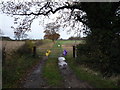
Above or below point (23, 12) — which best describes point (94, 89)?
below

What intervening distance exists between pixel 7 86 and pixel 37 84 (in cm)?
135

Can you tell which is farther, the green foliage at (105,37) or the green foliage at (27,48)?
the green foliage at (27,48)

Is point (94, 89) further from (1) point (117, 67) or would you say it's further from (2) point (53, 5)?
(2) point (53, 5)

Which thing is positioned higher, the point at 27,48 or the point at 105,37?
the point at 105,37

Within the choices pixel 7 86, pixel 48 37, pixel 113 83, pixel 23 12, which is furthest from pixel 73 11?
pixel 48 37

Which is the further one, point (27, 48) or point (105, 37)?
point (27, 48)

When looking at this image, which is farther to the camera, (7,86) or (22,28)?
(22,28)

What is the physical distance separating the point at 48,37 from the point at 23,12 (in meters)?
13.5

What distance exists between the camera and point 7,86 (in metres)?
6.97

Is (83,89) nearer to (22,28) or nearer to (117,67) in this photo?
(117,67)

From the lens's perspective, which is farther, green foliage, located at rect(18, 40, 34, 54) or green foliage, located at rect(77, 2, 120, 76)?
green foliage, located at rect(18, 40, 34, 54)

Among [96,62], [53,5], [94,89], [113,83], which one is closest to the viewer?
[94,89]

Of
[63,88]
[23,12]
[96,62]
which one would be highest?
[23,12]

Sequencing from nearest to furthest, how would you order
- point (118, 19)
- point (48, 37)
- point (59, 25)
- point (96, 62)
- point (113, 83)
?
point (113, 83) < point (118, 19) < point (96, 62) < point (59, 25) < point (48, 37)
